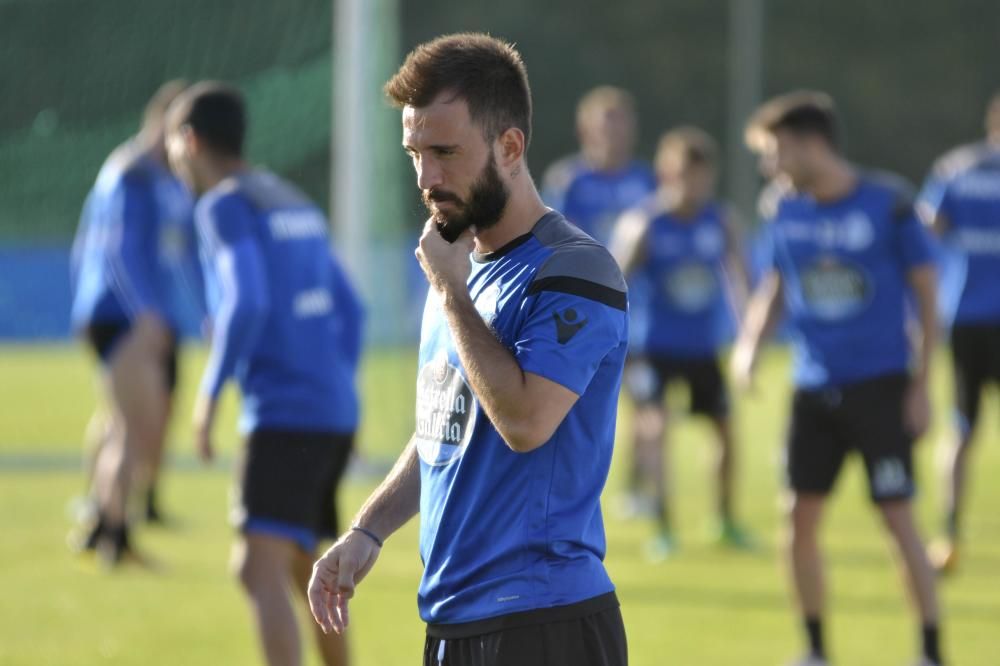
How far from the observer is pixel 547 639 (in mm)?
3189

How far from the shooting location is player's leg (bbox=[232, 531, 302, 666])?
523cm

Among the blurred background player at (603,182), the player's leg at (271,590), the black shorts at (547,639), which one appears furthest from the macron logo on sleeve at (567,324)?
the blurred background player at (603,182)

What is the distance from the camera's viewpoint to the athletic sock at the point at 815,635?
20.8ft

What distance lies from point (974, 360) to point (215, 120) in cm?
525

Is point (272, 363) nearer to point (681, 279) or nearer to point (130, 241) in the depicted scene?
point (130, 241)

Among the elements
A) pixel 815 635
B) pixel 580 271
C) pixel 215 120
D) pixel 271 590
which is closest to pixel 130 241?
pixel 215 120

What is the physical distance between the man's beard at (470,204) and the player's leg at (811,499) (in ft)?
11.6

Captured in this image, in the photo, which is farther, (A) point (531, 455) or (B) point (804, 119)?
(B) point (804, 119)

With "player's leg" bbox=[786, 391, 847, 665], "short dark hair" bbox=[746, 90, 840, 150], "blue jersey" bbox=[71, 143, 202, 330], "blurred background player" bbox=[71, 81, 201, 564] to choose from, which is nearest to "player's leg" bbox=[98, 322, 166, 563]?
"blurred background player" bbox=[71, 81, 201, 564]

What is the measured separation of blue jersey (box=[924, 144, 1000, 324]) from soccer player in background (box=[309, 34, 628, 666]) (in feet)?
21.0

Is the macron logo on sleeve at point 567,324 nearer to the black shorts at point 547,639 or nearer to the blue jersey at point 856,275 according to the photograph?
the black shorts at point 547,639

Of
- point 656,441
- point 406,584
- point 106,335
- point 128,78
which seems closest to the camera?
point 406,584

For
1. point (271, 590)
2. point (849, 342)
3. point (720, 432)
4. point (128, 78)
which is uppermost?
point (128, 78)

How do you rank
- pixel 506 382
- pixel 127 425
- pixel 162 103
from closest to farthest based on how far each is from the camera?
pixel 506 382 → pixel 162 103 → pixel 127 425
